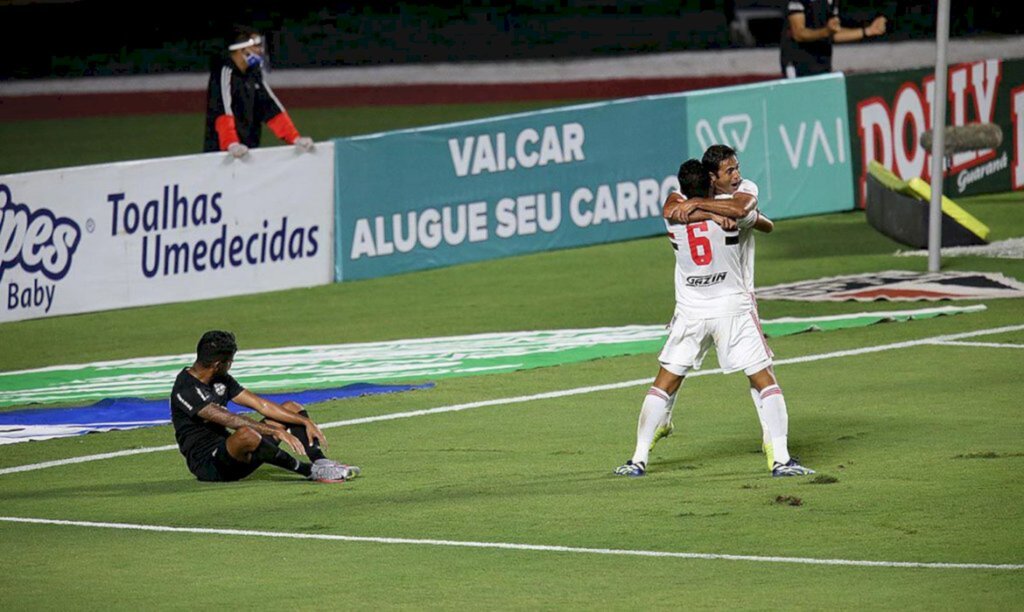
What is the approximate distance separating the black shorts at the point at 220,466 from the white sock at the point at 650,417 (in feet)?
7.37

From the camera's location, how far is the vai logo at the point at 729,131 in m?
24.2

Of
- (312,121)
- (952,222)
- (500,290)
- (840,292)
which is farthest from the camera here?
(312,121)

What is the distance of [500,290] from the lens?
20.9 m

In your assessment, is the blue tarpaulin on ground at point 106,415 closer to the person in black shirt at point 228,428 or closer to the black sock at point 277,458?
the person in black shirt at point 228,428

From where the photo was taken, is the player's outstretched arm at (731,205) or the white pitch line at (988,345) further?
the white pitch line at (988,345)

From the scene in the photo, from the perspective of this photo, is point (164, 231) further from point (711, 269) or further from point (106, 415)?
point (711, 269)

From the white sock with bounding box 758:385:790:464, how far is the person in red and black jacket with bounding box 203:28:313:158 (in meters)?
9.94

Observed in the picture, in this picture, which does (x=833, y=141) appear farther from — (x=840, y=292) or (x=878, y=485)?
(x=878, y=485)

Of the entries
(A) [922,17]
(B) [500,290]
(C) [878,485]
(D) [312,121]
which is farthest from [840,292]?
(A) [922,17]

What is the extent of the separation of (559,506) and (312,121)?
29237mm

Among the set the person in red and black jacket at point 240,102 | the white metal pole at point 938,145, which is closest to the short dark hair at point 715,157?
the white metal pole at point 938,145

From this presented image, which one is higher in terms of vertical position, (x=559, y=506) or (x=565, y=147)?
(x=565, y=147)

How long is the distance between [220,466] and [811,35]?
14.6 meters

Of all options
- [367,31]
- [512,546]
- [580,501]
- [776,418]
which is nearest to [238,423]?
[580,501]
